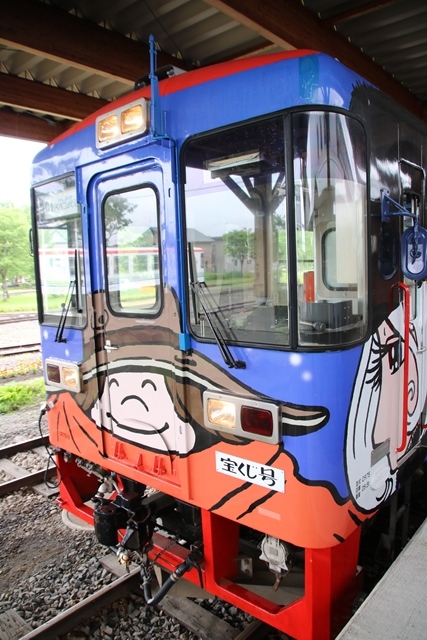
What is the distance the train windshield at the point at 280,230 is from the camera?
2039mm

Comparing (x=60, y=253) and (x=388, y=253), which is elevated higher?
(x=60, y=253)

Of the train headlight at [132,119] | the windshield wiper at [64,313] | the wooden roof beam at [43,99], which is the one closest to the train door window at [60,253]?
the windshield wiper at [64,313]

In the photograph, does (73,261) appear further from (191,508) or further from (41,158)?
(191,508)

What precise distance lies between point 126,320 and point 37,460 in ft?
11.8

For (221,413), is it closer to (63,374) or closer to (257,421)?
(257,421)

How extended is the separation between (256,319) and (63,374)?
1.75m

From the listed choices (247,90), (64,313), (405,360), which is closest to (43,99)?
(64,313)

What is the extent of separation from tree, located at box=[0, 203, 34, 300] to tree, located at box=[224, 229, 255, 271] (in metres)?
29.7

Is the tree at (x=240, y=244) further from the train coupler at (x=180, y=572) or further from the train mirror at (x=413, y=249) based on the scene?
the train coupler at (x=180, y=572)

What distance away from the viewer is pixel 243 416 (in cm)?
226

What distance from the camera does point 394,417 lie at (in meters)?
2.63

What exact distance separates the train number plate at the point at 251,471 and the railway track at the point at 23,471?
2324 mm

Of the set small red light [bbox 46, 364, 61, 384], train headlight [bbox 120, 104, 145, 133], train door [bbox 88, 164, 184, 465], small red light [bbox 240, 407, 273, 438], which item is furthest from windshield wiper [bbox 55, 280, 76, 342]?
small red light [bbox 240, 407, 273, 438]

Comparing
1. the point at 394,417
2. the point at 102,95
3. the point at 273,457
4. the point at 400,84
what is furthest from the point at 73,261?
the point at 400,84
